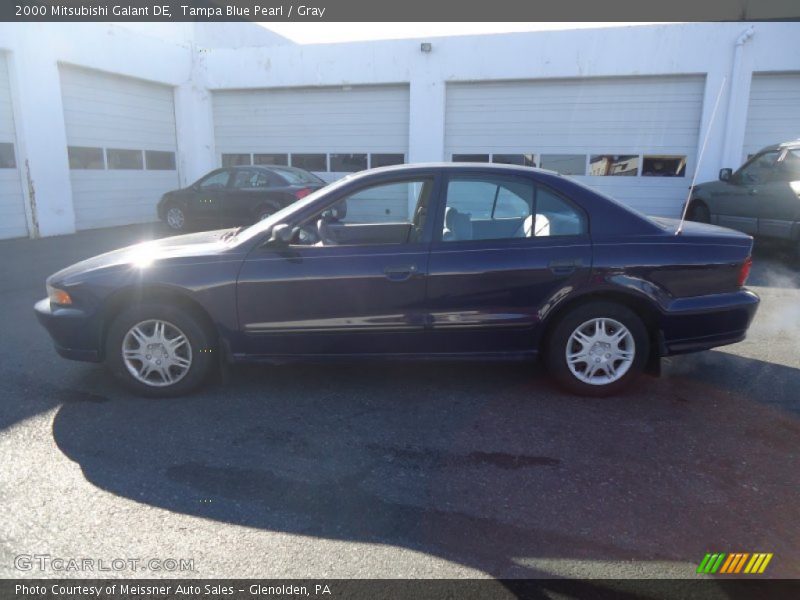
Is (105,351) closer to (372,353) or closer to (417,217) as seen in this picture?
(372,353)

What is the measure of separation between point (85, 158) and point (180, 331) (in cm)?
1099

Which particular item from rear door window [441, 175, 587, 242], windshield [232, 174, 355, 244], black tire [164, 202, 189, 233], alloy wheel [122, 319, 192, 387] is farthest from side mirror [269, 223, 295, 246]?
black tire [164, 202, 189, 233]

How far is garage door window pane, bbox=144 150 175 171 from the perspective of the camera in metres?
14.6

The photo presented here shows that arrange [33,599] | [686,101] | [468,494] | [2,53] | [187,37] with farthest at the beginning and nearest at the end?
[187,37]
[686,101]
[2,53]
[468,494]
[33,599]

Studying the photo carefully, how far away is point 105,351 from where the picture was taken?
3918mm

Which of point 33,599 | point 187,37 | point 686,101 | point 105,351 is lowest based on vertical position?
point 33,599

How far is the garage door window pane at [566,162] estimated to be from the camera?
517 inches

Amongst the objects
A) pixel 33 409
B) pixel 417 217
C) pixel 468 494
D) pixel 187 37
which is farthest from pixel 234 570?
pixel 187 37

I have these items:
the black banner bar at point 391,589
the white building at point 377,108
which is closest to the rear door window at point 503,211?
the black banner bar at point 391,589

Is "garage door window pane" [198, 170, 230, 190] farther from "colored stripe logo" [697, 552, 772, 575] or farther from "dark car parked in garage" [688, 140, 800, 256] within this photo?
"colored stripe logo" [697, 552, 772, 575]

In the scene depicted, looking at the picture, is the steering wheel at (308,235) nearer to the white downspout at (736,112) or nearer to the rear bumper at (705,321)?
the rear bumper at (705,321)

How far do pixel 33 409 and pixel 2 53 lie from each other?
10389 mm

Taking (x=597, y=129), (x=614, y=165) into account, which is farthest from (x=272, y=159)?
(x=614, y=165)

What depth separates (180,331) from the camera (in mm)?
3859
